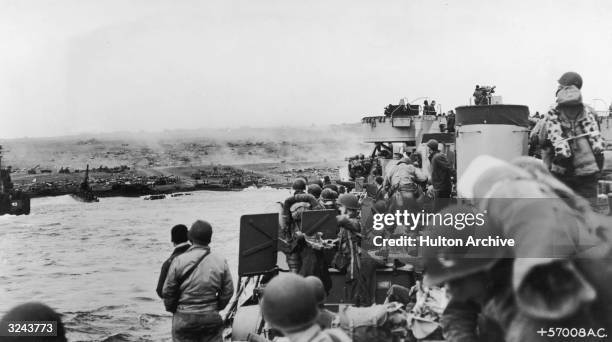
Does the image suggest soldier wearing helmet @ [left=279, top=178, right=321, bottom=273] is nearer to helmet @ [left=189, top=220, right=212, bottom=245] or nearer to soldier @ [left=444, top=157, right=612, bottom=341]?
helmet @ [left=189, top=220, right=212, bottom=245]

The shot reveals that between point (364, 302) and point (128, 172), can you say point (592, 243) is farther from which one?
point (128, 172)

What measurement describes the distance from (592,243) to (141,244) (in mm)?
27947

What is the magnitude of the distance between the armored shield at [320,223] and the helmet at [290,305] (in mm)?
4394

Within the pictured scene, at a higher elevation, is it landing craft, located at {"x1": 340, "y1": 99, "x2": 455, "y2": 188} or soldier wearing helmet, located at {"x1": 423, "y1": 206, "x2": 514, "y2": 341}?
landing craft, located at {"x1": 340, "y1": 99, "x2": 455, "y2": 188}

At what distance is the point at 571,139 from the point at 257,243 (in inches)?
147

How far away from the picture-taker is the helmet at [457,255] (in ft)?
9.75

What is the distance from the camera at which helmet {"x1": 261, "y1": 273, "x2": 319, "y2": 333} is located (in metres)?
2.54

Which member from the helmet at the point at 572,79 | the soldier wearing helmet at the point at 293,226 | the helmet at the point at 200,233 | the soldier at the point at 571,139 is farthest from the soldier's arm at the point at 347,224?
the helmet at the point at 572,79

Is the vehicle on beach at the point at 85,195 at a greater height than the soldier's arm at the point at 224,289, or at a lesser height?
lesser

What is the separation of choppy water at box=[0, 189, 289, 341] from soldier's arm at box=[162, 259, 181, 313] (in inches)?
356

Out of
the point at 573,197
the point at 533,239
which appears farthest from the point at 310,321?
the point at 573,197

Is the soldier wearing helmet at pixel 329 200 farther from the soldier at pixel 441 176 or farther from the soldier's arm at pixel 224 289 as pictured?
the soldier's arm at pixel 224 289

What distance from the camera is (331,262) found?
7.26 m

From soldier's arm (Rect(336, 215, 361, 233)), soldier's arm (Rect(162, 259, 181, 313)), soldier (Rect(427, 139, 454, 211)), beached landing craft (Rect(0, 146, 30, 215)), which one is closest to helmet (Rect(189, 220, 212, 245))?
soldier's arm (Rect(162, 259, 181, 313))
